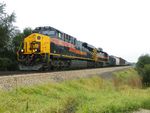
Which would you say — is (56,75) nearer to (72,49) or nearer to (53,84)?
(53,84)

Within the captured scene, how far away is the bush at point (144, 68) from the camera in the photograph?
181ft

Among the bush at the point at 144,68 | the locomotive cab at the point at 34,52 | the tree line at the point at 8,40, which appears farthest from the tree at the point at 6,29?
the bush at the point at 144,68

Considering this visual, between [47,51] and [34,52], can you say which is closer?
[34,52]

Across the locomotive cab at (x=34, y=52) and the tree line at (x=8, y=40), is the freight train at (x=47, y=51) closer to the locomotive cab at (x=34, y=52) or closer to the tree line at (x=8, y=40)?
the locomotive cab at (x=34, y=52)

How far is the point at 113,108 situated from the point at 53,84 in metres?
4.68

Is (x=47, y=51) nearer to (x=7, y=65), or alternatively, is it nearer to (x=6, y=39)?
(x=7, y=65)

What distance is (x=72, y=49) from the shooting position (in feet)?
106

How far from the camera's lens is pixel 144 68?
57.9 m

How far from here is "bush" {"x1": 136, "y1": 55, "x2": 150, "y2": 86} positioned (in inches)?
2174

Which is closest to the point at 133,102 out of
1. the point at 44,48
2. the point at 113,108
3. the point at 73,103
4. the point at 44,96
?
the point at 113,108

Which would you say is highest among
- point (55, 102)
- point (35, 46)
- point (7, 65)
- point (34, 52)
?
point (35, 46)

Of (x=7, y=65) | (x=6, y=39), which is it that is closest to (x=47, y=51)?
(x=7, y=65)

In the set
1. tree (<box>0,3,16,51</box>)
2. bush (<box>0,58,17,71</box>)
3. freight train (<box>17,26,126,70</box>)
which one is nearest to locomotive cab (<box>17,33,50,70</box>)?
freight train (<box>17,26,126,70</box>)

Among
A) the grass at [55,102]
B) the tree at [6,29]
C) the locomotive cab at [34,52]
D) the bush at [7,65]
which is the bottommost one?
the grass at [55,102]
